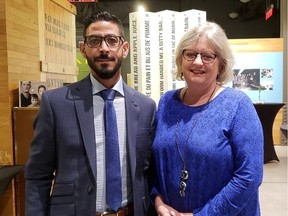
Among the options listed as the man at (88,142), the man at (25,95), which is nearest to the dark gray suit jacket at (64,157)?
the man at (88,142)

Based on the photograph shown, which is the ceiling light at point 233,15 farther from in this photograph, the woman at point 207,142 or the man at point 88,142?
the man at point 88,142

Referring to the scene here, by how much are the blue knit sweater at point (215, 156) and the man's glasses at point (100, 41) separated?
18.0 inches

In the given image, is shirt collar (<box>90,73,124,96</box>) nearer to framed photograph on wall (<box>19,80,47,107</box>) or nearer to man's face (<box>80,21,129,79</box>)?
man's face (<box>80,21,129,79</box>)

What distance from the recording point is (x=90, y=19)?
5.29 ft

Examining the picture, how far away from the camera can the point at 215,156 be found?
150 centimetres

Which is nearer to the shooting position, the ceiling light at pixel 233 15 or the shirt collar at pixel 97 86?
the shirt collar at pixel 97 86

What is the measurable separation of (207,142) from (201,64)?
0.36 metres

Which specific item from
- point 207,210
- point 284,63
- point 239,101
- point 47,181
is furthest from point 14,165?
point 284,63

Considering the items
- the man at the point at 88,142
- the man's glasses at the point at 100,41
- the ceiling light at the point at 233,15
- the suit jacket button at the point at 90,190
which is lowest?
the suit jacket button at the point at 90,190

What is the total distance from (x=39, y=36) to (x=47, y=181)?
6.02ft

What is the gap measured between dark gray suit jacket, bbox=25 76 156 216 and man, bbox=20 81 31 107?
1125 mm

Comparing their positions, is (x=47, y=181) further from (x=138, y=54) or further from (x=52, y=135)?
(x=138, y=54)

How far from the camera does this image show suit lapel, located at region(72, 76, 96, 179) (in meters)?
1.51

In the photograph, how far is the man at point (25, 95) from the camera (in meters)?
2.60
